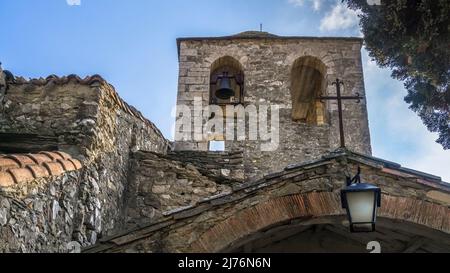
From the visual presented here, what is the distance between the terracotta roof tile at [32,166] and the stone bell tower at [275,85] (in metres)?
4.06

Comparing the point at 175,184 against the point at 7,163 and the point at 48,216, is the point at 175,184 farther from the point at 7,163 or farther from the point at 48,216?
the point at 7,163

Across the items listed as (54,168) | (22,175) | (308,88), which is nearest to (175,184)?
(54,168)

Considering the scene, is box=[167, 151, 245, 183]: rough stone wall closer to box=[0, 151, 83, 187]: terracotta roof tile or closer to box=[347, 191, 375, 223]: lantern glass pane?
box=[0, 151, 83, 187]: terracotta roof tile

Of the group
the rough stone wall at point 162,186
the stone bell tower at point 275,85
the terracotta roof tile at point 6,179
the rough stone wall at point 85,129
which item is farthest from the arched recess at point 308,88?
the terracotta roof tile at point 6,179

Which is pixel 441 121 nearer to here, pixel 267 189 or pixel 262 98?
pixel 267 189

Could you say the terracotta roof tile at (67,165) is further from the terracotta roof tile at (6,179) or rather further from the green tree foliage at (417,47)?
the green tree foliage at (417,47)

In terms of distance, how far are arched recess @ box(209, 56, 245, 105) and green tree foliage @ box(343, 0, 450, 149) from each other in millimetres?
4184

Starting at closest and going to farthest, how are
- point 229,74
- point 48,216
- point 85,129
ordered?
1. point 48,216
2. point 85,129
3. point 229,74

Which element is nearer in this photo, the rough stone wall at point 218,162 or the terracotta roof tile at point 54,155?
the terracotta roof tile at point 54,155

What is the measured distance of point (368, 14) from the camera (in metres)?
6.13

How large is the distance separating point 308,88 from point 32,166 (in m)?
8.15

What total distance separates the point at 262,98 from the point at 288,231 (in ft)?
17.9

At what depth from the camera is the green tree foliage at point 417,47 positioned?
17.9 ft

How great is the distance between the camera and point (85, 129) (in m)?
5.89
